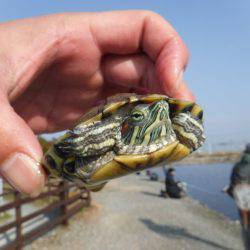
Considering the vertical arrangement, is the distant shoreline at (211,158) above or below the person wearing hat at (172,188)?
below

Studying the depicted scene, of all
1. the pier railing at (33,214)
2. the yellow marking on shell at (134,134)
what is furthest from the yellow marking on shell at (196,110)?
the pier railing at (33,214)

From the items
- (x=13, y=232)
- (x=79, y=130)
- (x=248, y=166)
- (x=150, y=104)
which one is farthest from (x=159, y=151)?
(x=13, y=232)

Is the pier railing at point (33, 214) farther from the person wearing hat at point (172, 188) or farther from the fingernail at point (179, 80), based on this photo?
the person wearing hat at point (172, 188)

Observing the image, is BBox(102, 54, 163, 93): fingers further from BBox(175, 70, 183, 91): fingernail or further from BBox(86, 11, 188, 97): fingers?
BBox(175, 70, 183, 91): fingernail

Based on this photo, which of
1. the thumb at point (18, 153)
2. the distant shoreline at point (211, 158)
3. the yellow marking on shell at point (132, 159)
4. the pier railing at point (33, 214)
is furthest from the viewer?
the distant shoreline at point (211, 158)

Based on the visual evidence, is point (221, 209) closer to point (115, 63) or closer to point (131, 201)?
point (131, 201)

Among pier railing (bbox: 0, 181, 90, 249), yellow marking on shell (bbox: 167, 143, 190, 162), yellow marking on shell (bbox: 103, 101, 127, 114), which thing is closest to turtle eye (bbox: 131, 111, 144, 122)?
yellow marking on shell (bbox: 103, 101, 127, 114)

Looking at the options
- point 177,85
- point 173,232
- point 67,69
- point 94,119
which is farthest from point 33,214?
point 94,119
